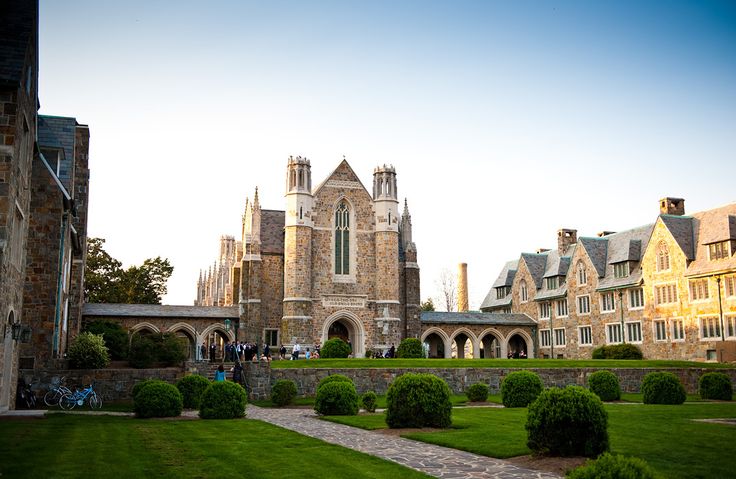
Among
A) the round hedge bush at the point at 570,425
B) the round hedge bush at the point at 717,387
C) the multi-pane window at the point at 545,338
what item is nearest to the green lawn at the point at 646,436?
the round hedge bush at the point at 570,425

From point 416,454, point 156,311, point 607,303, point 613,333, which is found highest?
point 607,303

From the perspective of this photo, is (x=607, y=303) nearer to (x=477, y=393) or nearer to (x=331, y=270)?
(x=331, y=270)

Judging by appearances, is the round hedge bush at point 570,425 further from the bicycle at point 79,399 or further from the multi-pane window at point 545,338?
the multi-pane window at point 545,338

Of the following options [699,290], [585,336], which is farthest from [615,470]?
[585,336]

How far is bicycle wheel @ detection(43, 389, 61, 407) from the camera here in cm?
2323

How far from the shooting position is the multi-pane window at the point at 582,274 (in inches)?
2050

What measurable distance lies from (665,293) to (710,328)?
4542 mm

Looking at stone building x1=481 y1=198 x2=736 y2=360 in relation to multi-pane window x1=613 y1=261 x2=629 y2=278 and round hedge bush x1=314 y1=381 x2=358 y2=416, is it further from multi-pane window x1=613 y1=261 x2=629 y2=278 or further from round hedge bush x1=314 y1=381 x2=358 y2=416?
round hedge bush x1=314 y1=381 x2=358 y2=416

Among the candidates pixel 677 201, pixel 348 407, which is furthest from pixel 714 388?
pixel 677 201

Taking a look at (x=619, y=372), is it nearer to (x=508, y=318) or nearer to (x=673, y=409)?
(x=673, y=409)

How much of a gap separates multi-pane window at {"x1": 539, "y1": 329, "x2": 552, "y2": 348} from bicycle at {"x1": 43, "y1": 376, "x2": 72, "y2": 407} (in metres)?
41.3

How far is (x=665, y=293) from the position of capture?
44094 millimetres

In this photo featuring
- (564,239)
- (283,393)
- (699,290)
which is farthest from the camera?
(564,239)

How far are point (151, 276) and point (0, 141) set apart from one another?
44198 millimetres
